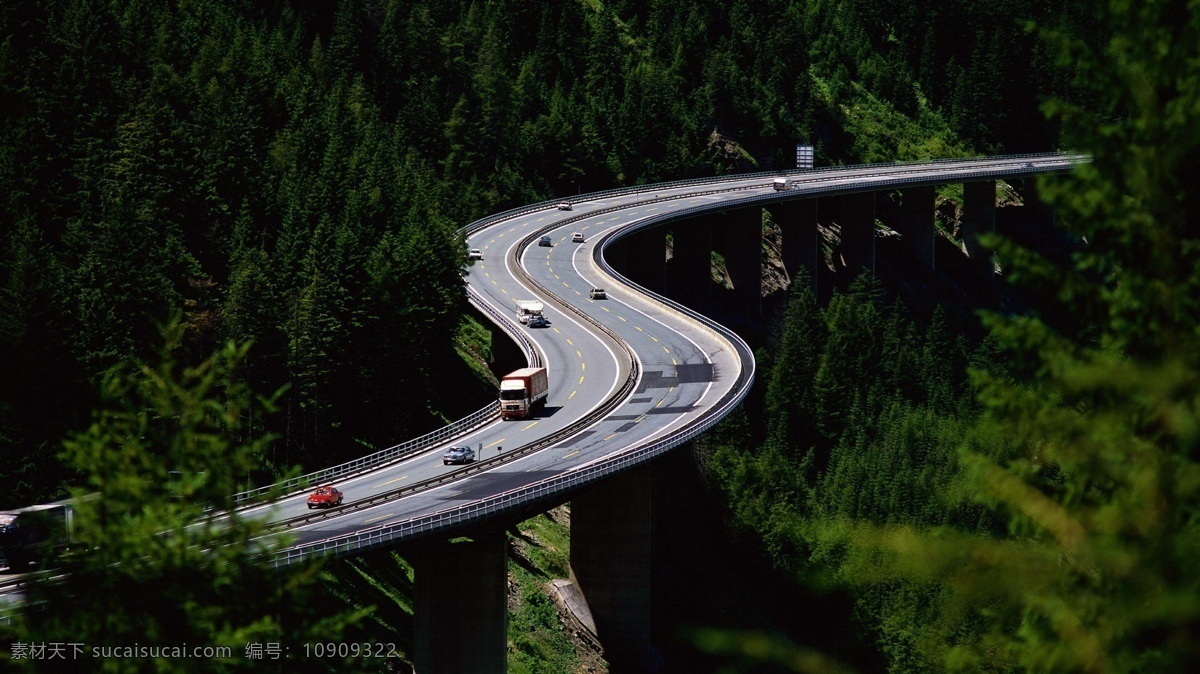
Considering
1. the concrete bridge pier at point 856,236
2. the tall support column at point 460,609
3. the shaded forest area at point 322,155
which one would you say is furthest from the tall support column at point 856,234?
the tall support column at point 460,609

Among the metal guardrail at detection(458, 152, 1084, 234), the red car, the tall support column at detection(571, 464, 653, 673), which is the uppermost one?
the metal guardrail at detection(458, 152, 1084, 234)

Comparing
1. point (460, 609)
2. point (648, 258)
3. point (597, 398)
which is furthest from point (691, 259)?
point (460, 609)

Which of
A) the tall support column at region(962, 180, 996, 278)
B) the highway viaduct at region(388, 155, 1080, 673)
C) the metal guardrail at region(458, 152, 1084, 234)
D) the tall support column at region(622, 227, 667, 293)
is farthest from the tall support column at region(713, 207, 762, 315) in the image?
the tall support column at region(962, 180, 996, 278)

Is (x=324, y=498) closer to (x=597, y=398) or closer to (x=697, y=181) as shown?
(x=597, y=398)

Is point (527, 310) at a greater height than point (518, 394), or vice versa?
point (527, 310)

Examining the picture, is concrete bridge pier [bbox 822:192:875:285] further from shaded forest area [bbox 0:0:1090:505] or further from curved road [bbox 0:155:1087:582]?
shaded forest area [bbox 0:0:1090:505]
